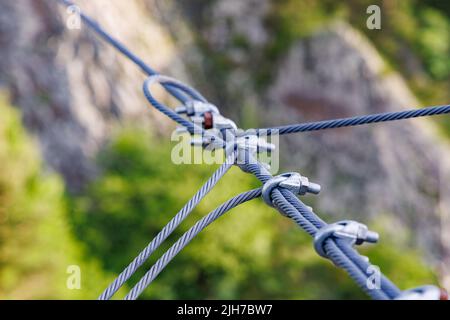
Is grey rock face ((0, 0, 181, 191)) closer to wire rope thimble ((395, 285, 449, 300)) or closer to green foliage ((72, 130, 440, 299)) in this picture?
green foliage ((72, 130, 440, 299))

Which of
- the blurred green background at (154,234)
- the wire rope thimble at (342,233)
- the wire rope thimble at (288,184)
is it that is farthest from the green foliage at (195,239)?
the wire rope thimble at (342,233)

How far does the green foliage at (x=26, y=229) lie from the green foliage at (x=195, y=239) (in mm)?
793

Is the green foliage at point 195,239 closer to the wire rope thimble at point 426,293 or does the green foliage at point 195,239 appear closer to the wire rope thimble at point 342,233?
the wire rope thimble at point 342,233

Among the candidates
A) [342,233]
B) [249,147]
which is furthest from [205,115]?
[342,233]

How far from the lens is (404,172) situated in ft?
16.5

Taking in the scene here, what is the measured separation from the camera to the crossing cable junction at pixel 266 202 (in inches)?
24.4

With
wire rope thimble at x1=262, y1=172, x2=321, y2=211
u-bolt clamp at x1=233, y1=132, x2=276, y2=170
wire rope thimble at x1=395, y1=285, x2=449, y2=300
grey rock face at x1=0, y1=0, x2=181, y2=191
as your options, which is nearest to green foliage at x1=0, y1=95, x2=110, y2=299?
grey rock face at x1=0, y1=0, x2=181, y2=191

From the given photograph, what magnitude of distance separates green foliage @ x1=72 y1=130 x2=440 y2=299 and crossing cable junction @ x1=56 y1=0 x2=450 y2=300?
2.89 metres

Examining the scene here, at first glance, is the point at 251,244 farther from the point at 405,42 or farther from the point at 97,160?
the point at 405,42

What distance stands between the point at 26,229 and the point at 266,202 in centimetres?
236

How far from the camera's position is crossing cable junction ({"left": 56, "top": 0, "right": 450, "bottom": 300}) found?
62cm

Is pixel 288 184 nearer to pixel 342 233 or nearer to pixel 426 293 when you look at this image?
pixel 342 233

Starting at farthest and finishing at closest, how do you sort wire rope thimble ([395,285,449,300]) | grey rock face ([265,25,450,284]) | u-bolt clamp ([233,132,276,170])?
grey rock face ([265,25,450,284]) < u-bolt clamp ([233,132,276,170]) < wire rope thimble ([395,285,449,300])

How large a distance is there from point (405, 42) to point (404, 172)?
1.29 metres
